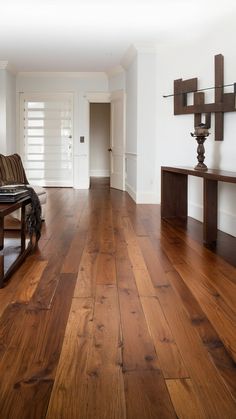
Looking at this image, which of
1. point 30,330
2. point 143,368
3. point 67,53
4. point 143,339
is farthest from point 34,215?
point 67,53

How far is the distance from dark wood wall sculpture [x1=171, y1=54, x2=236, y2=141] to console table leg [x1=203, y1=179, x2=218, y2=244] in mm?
890

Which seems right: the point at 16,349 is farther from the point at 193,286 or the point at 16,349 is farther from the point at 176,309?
the point at 193,286

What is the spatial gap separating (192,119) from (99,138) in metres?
8.18

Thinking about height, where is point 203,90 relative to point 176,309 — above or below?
above

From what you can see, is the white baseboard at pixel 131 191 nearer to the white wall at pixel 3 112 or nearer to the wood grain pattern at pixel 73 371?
the white wall at pixel 3 112

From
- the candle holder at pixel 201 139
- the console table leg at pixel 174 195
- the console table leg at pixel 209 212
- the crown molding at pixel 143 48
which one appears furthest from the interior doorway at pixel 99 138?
the console table leg at pixel 209 212

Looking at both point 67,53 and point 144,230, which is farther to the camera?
point 67,53

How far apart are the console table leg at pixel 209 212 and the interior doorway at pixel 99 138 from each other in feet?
31.9

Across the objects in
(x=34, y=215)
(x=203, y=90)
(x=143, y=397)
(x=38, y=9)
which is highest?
(x=38, y=9)

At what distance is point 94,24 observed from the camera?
5637 millimetres

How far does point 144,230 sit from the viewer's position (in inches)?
179

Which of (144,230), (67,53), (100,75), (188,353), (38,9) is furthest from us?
(100,75)

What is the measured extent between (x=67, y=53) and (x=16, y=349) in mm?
6532

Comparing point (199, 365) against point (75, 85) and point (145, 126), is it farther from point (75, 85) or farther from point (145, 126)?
point (75, 85)
